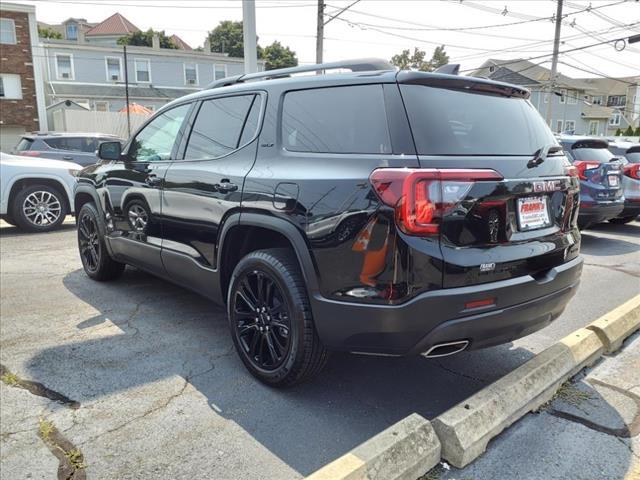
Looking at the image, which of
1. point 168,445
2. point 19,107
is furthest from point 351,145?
point 19,107

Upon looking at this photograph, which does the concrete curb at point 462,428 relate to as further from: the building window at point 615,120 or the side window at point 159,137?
the building window at point 615,120

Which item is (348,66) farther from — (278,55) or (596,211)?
(278,55)

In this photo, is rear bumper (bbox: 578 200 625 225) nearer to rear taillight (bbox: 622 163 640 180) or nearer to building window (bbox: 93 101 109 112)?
rear taillight (bbox: 622 163 640 180)

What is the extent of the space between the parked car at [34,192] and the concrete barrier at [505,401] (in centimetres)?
745

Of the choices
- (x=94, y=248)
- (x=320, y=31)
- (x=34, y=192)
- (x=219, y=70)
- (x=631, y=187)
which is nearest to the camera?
(x=94, y=248)

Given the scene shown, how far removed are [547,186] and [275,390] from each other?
1946mm

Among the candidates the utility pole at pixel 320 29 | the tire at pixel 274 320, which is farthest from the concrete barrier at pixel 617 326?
the utility pole at pixel 320 29

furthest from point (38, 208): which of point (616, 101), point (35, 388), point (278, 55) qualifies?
point (616, 101)

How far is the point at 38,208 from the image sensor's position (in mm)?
8328

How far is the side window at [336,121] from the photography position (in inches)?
100

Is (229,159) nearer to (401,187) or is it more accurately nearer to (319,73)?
(319,73)

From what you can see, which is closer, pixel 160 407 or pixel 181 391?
pixel 160 407

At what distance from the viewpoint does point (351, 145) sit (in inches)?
103

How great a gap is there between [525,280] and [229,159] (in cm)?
194
